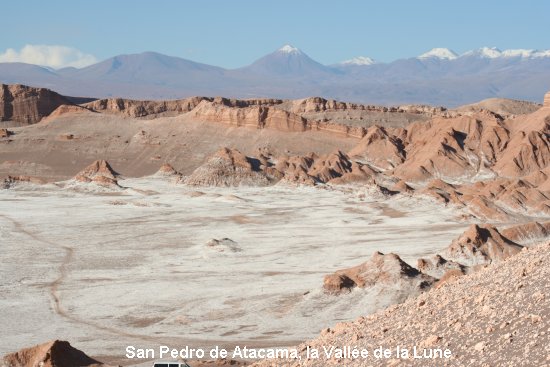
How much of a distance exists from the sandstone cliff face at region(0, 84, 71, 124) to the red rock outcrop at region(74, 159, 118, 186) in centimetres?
2351

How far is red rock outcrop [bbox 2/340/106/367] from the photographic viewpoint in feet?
65.4

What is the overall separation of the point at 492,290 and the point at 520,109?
394 feet

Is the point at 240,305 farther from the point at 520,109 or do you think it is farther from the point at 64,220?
the point at 520,109

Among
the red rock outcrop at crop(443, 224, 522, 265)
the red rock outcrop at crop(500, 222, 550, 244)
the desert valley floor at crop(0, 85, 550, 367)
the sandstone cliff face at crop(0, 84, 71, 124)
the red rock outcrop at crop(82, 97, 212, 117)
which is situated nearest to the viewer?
the desert valley floor at crop(0, 85, 550, 367)

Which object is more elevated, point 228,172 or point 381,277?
point 381,277

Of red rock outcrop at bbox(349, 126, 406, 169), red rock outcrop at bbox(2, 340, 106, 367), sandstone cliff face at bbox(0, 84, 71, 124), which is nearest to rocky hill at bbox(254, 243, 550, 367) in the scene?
red rock outcrop at bbox(2, 340, 106, 367)

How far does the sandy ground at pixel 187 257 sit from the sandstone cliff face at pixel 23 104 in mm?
27345

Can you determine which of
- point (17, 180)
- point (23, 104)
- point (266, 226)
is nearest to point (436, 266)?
point (266, 226)

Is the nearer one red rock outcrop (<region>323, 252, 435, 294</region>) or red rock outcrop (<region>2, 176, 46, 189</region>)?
red rock outcrop (<region>323, 252, 435, 294</region>)

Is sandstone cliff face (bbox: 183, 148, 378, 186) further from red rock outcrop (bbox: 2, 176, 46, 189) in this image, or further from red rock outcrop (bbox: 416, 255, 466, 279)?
red rock outcrop (bbox: 416, 255, 466, 279)

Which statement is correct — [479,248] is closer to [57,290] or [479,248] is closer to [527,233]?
[527,233]

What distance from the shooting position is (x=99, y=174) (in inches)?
3356

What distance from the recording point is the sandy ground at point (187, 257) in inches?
1203

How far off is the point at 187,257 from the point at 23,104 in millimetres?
66956
